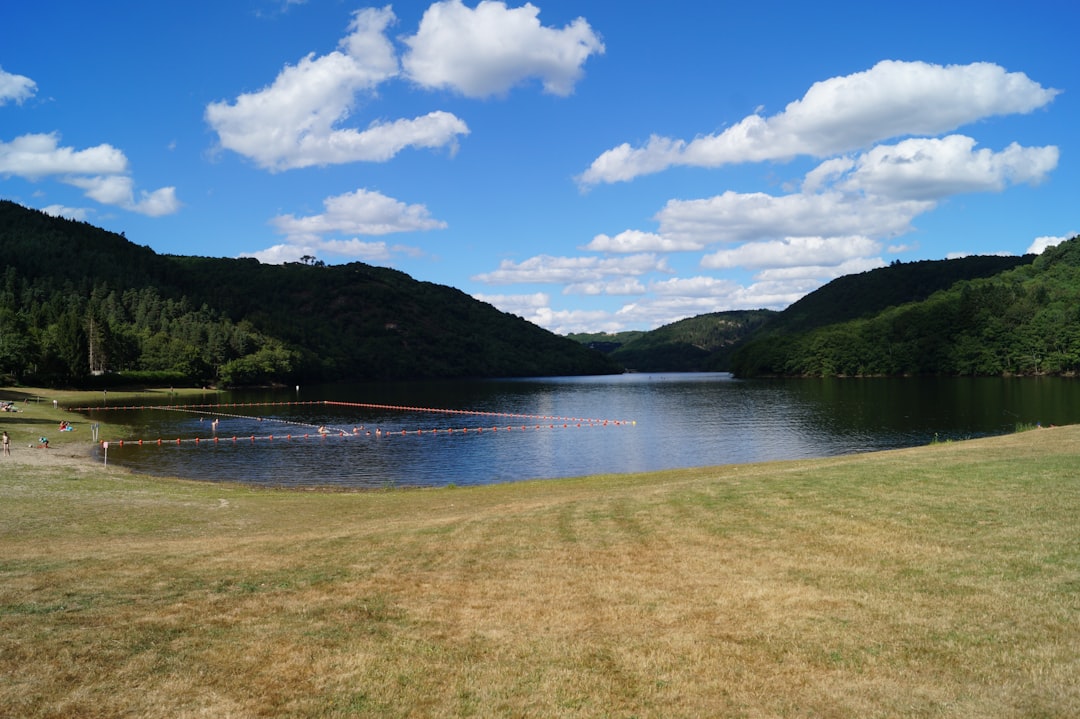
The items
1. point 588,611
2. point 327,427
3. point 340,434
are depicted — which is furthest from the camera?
point 327,427

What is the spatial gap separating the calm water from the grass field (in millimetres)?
32220

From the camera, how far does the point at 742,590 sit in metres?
14.2

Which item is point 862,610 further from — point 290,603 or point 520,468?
point 520,468

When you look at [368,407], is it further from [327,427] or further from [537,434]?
[537,434]

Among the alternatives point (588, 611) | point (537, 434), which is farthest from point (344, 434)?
point (588, 611)

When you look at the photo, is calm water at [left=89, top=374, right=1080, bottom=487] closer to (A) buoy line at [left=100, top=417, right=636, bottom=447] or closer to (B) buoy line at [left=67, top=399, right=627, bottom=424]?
(A) buoy line at [left=100, top=417, right=636, bottom=447]

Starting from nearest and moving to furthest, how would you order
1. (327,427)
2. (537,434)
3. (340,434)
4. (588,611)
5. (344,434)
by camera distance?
(588,611) < (344,434) < (340,434) < (537,434) < (327,427)

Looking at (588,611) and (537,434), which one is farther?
(537,434)

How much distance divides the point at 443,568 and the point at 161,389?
172 m

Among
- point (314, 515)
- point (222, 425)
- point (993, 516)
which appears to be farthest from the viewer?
point (222, 425)

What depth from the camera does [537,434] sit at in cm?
8662

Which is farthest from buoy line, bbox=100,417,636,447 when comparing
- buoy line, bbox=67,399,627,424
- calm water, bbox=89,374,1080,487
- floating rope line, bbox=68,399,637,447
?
buoy line, bbox=67,399,627,424

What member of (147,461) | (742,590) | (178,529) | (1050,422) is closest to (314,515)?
(178,529)

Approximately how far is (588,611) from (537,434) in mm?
73417
